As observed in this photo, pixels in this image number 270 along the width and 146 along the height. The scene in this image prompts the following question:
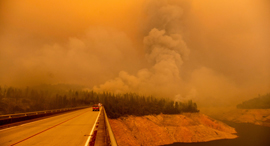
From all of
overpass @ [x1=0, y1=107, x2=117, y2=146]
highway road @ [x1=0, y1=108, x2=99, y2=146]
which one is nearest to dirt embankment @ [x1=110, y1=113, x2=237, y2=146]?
highway road @ [x1=0, y1=108, x2=99, y2=146]

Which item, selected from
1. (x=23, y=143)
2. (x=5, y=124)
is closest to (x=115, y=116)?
(x=5, y=124)

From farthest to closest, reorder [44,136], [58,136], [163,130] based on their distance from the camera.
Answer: [163,130], [58,136], [44,136]

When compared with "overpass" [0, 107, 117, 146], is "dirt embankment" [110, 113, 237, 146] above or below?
below

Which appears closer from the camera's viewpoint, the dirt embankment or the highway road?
the highway road

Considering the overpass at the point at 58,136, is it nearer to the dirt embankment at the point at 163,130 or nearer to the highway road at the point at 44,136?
the highway road at the point at 44,136

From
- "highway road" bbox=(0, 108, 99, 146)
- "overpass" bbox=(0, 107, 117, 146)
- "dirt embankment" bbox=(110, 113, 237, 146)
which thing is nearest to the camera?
"overpass" bbox=(0, 107, 117, 146)

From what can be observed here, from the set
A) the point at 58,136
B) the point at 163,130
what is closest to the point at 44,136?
the point at 58,136

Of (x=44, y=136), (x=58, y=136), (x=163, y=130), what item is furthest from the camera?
(x=163, y=130)

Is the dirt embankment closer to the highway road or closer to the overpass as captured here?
the highway road

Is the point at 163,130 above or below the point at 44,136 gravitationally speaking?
below

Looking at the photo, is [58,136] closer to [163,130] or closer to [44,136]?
[44,136]

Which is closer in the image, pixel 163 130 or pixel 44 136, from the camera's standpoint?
pixel 44 136

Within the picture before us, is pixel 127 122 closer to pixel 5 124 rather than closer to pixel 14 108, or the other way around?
pixel 14 108

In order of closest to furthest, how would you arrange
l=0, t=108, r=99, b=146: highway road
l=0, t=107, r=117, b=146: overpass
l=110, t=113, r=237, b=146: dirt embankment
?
l=0, t=107, r=117, b=146: overpass → l=0, t=108, r=99, b=146: highway road → l=110, t=113, r=237, b=146: dirt embankment
